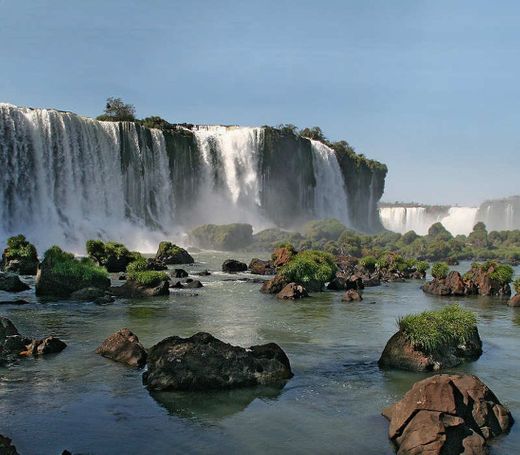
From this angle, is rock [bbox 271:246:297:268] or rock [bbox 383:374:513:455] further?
rock [bbox 271:246:297:268]

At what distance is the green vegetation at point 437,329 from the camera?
1502cm

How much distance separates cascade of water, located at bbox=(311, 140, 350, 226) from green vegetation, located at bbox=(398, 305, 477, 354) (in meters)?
92.3

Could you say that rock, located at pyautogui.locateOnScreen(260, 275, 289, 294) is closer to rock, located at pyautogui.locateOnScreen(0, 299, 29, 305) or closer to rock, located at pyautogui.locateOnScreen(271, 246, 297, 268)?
rock, located at pyautogui.locateOnScreen(271, 246, 297, 268)

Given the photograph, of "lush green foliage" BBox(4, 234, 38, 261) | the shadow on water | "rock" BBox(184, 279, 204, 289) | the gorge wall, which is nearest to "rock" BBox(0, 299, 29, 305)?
"rock" BBox(184, 279, 204, 289)

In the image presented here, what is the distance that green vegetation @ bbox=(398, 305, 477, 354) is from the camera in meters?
15.0

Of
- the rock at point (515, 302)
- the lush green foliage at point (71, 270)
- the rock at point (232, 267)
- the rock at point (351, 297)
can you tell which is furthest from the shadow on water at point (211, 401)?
the rock at point (232, 267)

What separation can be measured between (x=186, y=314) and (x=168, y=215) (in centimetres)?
6148

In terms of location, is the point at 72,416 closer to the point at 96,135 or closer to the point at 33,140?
the point at 33,140

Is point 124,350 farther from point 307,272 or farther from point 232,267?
point 232,267

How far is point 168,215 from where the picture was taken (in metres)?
84.2

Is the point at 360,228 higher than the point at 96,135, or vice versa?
the point at 96,135

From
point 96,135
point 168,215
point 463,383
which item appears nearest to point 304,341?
point 463,383

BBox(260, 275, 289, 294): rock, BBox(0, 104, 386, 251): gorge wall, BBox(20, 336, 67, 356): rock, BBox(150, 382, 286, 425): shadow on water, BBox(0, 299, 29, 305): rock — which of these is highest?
BBox(0, 104, 386, 251): gorge wall

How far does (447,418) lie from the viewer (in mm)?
9688
